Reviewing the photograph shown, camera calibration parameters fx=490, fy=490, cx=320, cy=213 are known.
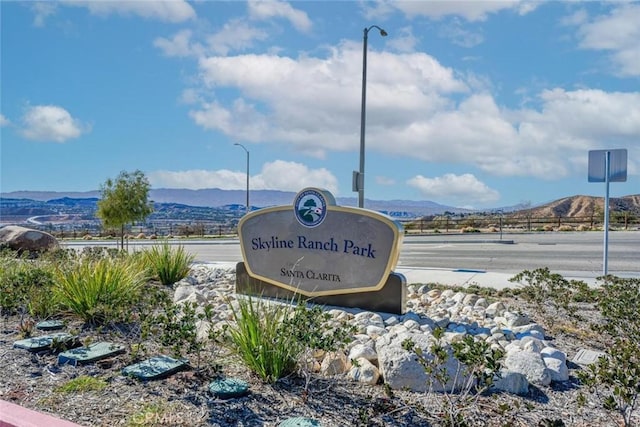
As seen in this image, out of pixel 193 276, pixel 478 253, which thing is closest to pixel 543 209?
pixel 478 253

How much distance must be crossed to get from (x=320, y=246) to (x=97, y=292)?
303 cm

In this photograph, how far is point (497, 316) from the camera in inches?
257

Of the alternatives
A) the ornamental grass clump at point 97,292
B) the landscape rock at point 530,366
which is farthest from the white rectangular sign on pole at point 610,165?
the ornamental grass clump at point 97,292

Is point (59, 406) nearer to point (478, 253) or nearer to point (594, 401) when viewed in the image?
point (594, 401)

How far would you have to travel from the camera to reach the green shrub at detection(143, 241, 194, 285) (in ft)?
29.9

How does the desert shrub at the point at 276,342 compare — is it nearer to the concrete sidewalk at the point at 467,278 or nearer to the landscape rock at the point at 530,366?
the landscape rock at the point at 530,366

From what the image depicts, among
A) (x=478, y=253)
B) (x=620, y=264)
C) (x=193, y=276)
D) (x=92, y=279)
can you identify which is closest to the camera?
(x=92, y=279)

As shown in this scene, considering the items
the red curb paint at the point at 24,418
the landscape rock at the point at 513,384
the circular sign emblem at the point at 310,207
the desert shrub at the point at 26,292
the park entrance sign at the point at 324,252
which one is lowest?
the red curb paint at the point at 24,418

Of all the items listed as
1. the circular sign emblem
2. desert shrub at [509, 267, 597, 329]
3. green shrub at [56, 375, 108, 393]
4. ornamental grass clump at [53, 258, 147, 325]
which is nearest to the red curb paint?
green shrub at [56, 375, 108, 393]

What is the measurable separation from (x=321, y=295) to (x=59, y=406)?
4.01 metres

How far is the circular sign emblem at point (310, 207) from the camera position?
721 cm

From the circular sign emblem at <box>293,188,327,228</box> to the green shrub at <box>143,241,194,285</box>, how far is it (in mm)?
3201

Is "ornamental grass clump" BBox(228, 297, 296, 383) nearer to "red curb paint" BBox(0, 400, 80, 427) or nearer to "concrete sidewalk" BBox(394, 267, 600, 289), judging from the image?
"red curb paint" BBox(0, 400, 80, 427)

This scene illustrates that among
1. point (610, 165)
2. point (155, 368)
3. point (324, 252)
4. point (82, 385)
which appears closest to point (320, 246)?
point (324, 252)
